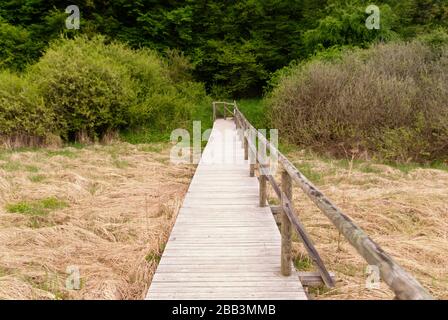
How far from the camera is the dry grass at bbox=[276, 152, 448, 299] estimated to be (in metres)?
4.16

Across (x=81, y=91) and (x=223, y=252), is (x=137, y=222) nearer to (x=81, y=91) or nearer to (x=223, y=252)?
(x=223, y=252)

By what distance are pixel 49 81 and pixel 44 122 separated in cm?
163

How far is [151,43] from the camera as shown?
99.3ft

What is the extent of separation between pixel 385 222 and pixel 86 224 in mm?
4717

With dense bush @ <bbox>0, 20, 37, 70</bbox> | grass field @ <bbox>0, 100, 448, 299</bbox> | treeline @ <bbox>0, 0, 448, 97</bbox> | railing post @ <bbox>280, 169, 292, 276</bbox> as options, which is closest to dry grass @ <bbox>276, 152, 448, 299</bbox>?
grass field @ <bbox>0, 100, 448, 299</bbox>

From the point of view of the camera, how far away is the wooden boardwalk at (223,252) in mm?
3449

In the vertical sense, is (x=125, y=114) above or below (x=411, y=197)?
above

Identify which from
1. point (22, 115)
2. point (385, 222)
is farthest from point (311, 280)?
point (22, 115)

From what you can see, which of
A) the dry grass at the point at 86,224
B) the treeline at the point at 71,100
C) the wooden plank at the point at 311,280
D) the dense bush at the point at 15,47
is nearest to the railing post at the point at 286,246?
the wooden plank at the point at 311,280

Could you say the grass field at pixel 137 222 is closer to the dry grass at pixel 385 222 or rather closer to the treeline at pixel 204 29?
the dry grass at pixel 385 222

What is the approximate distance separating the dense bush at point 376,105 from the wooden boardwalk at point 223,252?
6282 millimetres

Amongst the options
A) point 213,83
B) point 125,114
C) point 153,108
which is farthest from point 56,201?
point 213,83

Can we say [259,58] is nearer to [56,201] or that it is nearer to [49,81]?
[49,81]

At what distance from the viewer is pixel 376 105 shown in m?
12.5
